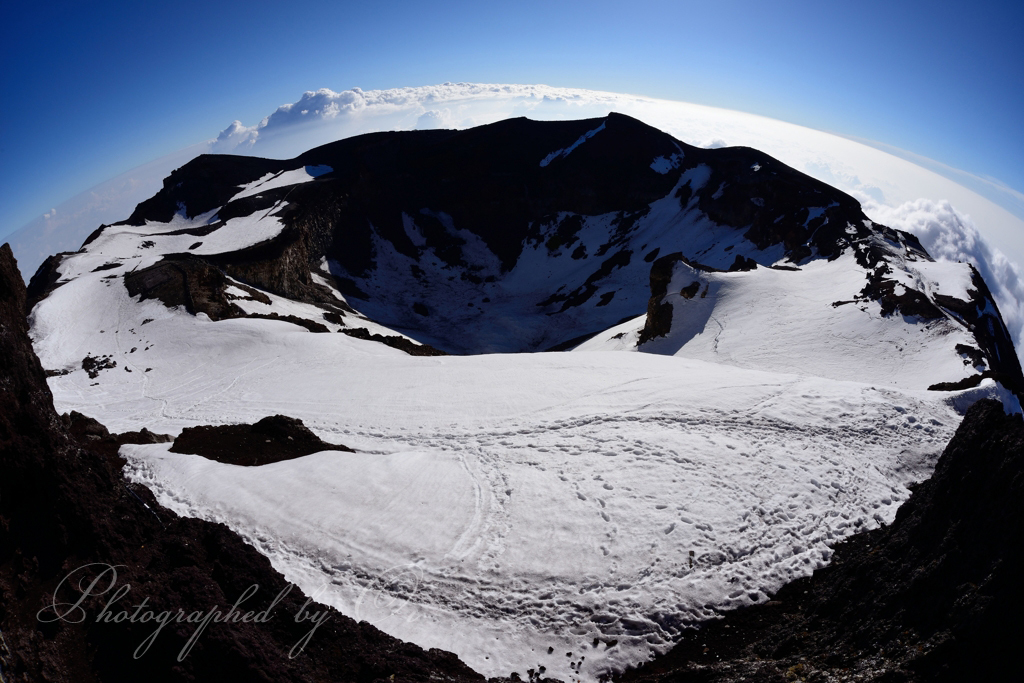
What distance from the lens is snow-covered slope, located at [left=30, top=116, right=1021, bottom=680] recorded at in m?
10.6

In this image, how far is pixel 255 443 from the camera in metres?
16.0

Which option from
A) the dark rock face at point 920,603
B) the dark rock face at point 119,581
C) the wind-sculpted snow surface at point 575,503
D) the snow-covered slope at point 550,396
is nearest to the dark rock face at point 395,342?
the snow-covered slope at point 550,396

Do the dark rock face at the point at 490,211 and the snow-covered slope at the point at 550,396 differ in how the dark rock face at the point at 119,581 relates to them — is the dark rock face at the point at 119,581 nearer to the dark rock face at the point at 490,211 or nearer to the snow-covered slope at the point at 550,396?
the snow-covered slope at the point at 550,396

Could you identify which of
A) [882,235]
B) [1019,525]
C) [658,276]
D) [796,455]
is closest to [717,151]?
[882,235]

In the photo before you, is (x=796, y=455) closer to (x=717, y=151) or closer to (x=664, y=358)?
(x=664, y=358)

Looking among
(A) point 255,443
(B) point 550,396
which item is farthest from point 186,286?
(B) point 550,396

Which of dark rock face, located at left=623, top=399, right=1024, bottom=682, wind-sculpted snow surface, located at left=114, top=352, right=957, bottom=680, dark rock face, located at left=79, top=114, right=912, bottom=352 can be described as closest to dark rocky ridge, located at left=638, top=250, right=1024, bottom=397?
dark rock face, located at left=79, top=114, right=912, bottom=352

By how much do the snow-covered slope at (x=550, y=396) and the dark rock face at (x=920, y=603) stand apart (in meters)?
0.68

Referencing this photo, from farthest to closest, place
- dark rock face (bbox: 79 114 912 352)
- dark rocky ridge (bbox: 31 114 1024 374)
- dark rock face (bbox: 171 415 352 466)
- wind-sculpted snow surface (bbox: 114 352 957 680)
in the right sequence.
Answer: dark rock face (bbox: 79 114 912 352) < dark rocky ridge (bbox: 31 114 1024 374) < dark rock face (bbox: 171 415 352 466) < wind-sculpted snow surface (bbox: 114 352 957 680)

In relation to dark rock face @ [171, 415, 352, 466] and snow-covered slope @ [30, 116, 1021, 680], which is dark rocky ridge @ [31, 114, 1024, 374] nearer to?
snow-covered slope @ [30, 116, 1021, 680]

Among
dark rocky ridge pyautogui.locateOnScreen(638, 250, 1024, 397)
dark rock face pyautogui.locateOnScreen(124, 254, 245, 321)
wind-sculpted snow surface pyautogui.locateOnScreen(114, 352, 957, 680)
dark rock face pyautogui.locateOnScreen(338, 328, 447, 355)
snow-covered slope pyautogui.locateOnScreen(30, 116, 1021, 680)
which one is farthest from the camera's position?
dark rock face pyautogui.locateOnScreen(124, 254, 245, 321)

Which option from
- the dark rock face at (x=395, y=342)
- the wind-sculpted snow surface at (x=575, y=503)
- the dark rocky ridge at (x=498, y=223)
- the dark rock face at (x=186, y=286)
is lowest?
the wind-sculpted snow surface at (x=575, y=503)

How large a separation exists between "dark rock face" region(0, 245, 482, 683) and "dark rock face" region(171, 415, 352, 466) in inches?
236

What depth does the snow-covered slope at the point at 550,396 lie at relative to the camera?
1056cm
